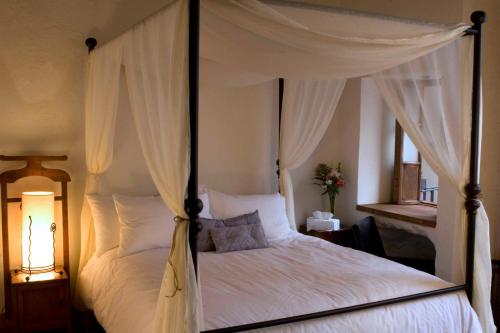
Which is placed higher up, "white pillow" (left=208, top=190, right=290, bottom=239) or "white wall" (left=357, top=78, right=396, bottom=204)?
"white wall" (left=357, top=78, right=396, bottom=204)

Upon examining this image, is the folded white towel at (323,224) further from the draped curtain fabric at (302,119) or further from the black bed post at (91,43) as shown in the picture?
the black bed post at (91,43)

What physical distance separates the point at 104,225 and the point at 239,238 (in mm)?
978

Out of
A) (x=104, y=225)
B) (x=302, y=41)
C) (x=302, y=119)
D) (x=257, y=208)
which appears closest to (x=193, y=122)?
(x=302, y=41)

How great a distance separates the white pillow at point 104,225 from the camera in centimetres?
346

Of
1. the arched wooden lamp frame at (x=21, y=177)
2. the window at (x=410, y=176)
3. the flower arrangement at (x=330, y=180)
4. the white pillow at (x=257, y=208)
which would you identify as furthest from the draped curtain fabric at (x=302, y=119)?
the arched wooden lamp frame at (x=21, y=177)

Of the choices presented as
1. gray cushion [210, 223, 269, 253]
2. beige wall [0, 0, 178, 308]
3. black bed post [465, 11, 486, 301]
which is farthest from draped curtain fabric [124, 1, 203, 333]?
black bed post [465, 11, 486, 301]

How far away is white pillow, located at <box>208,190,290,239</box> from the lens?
3.87 meters

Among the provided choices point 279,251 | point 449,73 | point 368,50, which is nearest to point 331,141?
point 279,251

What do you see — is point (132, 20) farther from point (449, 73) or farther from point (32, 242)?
point (449, 73)

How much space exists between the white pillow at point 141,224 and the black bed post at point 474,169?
1988mm

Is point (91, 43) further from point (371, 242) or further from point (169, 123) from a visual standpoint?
point (371, 242)

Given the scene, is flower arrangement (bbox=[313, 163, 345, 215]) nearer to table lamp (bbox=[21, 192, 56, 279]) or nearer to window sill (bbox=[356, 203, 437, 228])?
window sill (bbox=[356, 203, 437, 228])

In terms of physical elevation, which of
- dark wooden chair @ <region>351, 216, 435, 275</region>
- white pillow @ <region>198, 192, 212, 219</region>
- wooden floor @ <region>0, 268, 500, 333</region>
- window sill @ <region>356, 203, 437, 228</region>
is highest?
white pillow @ <region>198, 192, 212, 219</region>

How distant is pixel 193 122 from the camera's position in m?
2.07
